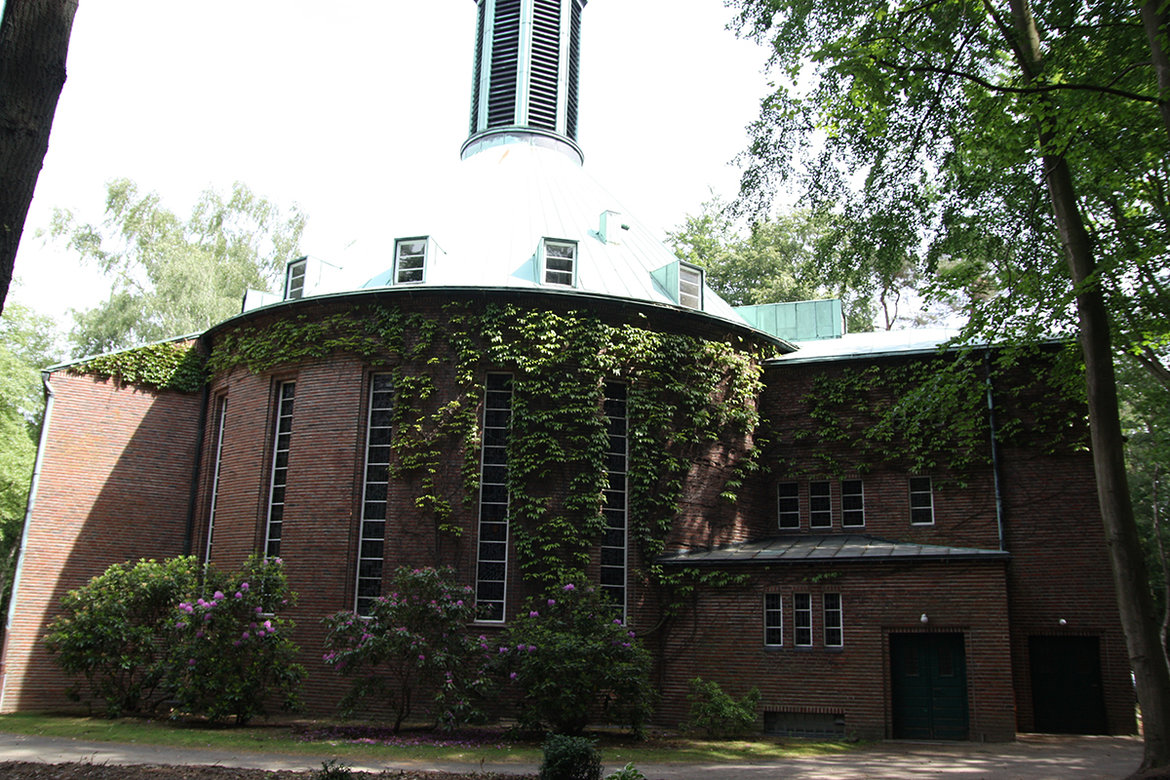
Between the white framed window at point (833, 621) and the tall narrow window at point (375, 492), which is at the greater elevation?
the tall narrow window at point (375, 492)

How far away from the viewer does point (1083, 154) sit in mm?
13961

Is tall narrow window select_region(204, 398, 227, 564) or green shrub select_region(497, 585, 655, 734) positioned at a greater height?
tall narrow window select_region(204, 398, 227, 564)

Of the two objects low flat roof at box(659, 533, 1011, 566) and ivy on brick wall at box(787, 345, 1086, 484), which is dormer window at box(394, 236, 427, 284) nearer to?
low flat roof at box(659, 533, 1011, 566)

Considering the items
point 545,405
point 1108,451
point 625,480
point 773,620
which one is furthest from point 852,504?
point 1108,451

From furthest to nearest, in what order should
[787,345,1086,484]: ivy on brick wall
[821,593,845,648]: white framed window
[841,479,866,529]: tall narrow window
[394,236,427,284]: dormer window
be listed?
1. [841,479,866,529]: tall narrow window
2. [394,236,427,284]: dormer window
3. [787,345,1086,484]: ivy on brick wall
4. [821,593,845,648]: white framed window

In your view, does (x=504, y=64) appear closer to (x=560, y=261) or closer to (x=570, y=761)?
(x=560, y=261)

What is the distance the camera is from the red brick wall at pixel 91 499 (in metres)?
19.3

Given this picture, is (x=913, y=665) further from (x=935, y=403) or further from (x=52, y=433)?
(x=52, y=433)

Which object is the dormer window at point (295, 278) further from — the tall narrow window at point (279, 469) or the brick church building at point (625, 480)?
the tall narrow window at point (279, 469)

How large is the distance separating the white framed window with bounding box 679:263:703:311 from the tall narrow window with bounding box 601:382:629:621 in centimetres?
312

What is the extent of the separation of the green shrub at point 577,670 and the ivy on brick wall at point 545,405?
5.30 feet

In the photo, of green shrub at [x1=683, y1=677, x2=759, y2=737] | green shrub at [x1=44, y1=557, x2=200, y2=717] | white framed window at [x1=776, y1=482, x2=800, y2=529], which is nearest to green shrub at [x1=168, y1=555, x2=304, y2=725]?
green shrub at [x1=44, y1=557, x2=200, y2=717]

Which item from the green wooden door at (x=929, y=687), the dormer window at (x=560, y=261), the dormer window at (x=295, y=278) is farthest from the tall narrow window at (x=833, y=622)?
the dormer window at (x=295, y=278)

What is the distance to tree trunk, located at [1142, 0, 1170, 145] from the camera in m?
11.0
